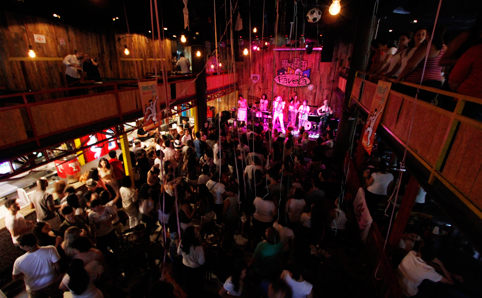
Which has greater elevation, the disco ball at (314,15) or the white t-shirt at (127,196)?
the disco ball at (314,15)

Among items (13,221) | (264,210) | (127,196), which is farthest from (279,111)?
(13,221)

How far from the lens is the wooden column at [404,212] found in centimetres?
373

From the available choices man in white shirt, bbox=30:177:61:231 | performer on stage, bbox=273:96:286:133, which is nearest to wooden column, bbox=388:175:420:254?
man in white shirt, bbox=30:177:61:231

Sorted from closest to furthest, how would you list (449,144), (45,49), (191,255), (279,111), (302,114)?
1. (449,144)
2. (191,255)
3. (45,49)
4. (302,114)
5. (279,111)

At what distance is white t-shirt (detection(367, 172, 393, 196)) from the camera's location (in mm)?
5266

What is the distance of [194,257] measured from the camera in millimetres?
3525

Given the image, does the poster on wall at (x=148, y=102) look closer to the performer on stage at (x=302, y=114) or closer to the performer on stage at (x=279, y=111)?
the performer on stage at (x=279, y=111)

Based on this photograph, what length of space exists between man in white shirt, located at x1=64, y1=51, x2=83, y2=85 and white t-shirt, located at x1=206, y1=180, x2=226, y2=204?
467cm

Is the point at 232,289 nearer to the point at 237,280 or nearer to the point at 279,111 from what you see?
the point at 237,280

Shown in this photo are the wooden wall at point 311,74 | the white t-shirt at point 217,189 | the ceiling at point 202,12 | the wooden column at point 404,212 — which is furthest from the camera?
the wooden wall at point 311,74

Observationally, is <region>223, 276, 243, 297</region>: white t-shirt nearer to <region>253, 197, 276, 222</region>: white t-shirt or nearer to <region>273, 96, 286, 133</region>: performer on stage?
<region>253, 197, 276, 222</region>: white t-shirt

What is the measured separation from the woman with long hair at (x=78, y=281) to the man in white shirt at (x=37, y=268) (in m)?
0.66

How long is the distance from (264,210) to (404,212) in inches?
94.7

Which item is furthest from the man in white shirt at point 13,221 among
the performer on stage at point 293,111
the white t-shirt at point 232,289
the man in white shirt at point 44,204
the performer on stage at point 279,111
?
the performer on stage at point 293,111
